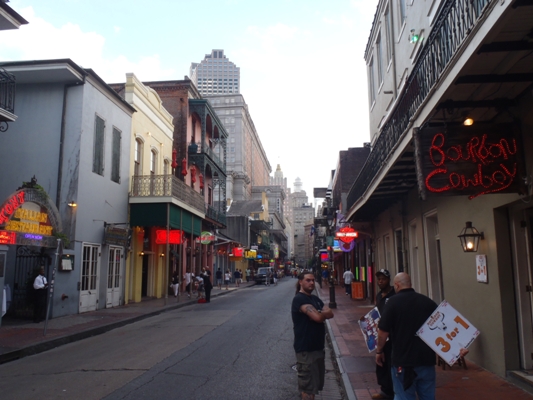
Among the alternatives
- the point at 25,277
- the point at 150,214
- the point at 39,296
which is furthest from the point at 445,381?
the point at 150,214

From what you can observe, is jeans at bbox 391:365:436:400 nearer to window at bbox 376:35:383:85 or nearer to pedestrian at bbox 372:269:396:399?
pedestrian at bbox 372:269:396:399

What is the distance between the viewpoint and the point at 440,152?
6273 millimetres

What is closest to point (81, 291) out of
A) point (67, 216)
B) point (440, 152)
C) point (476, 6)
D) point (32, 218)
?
point (67, 216)

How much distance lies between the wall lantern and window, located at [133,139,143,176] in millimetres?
17557

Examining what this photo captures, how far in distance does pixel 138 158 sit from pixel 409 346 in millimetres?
20185

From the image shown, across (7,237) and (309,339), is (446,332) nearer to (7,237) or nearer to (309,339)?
(309,339)

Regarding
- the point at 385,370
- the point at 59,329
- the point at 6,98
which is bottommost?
the point at 59,329

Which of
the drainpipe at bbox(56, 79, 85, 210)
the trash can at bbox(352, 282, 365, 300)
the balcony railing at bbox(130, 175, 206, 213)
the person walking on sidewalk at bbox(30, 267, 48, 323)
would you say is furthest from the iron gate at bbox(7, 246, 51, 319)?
the trash can at bbox(352, 282, 365, 300)

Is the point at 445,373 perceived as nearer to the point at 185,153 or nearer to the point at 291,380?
the point at 291,380

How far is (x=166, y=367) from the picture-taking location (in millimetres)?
8578

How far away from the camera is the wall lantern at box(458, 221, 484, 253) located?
305 inches

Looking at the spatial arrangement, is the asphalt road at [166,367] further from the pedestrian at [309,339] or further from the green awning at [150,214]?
the green awning at [150,214]

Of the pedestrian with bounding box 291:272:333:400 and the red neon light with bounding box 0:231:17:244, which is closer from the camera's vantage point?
the pedestrian with bounding box 291:272:333:400

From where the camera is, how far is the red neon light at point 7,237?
12.8 m
